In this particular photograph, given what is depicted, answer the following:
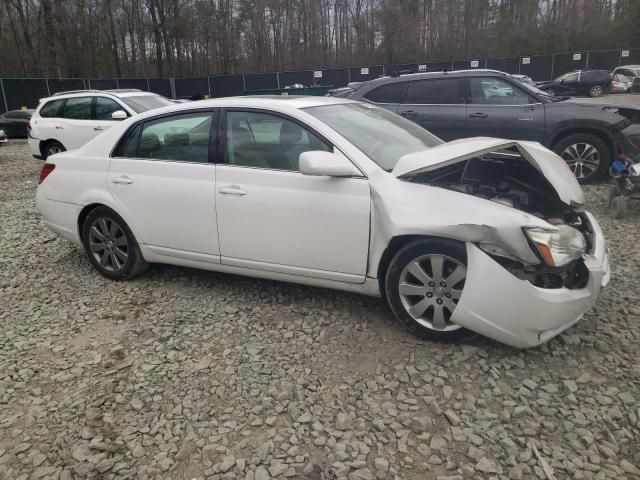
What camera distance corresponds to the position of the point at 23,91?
1001 inches

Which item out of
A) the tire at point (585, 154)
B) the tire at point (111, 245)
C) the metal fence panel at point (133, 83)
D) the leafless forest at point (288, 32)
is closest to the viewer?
the tire at point (111, 245)

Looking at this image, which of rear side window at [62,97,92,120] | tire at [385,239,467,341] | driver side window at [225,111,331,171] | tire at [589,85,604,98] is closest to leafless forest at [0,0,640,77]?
tire at [589,85,604,98]

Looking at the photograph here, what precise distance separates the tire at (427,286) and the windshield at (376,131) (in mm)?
656

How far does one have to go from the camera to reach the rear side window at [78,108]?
10023 mm

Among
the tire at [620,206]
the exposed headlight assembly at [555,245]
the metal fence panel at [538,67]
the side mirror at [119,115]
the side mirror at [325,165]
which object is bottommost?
the tire at [620,206]

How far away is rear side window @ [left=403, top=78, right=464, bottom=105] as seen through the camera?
7770 millimetres

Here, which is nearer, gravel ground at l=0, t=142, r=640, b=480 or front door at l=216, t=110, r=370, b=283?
gravel ground at l=0, t=142, r=640, b=480

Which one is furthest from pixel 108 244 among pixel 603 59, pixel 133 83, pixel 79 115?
pixel 603 59

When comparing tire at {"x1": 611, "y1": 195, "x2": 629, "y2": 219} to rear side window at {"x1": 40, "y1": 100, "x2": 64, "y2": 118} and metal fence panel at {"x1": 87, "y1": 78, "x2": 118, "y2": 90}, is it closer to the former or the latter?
rear side window at {"x1": 40, "y1": 100, "x2": 64, "y2": 118}

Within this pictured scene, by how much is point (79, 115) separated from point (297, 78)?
23.8m

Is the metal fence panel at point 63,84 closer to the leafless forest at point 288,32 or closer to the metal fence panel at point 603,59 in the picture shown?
the leafless forest at point 288,32

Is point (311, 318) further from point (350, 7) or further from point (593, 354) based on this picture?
point (350, 7)

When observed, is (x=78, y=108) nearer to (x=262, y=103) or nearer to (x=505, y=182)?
(x=262, y=103)

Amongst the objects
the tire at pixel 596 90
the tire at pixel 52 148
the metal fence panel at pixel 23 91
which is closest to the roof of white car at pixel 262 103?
the tire at pixel 52 148
